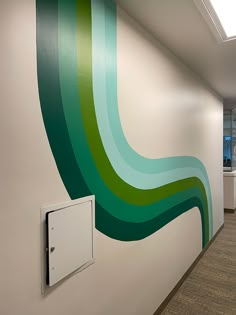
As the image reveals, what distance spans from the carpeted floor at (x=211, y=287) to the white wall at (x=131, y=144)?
169 millimetres

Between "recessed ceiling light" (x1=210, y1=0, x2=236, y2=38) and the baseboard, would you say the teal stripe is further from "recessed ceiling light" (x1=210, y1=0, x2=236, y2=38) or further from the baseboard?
the baseboard

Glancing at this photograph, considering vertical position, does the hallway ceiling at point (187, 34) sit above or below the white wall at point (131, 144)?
above

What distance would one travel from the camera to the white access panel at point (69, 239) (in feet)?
4.27

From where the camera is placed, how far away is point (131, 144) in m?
2.04

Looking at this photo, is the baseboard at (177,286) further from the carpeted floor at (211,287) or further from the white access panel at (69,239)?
the white access panel at (69,239)

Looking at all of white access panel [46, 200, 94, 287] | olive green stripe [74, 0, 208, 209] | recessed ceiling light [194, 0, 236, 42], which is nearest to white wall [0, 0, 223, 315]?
white access panel [46, 200, 94, 287]

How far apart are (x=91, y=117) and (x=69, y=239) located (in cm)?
77

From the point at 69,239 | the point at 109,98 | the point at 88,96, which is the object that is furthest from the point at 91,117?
the point at 69,239

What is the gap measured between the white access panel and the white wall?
0.07 meters

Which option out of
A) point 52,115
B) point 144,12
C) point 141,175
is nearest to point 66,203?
point 52,115

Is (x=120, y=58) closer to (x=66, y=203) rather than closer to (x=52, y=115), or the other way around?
(x=52, y=115)

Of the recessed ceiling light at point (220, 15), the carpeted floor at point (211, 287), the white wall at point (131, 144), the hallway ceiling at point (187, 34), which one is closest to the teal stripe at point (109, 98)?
the white wall at point (131, 144)

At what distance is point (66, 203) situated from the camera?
4.66 ft

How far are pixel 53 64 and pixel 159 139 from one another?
1.42 meters
